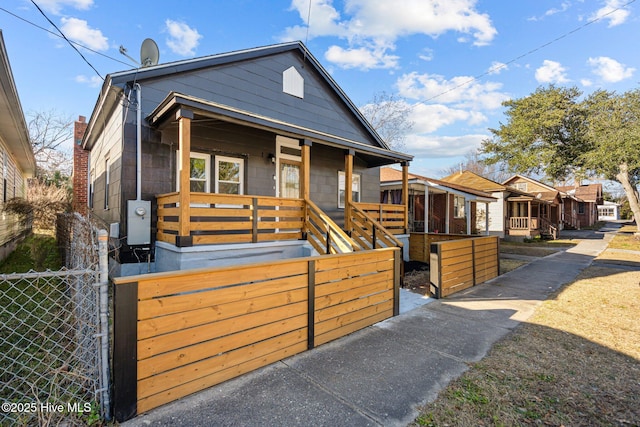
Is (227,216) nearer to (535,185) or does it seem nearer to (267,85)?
(267,85)

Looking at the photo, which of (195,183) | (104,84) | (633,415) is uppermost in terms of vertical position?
(104,84)

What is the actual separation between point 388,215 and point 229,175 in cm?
514

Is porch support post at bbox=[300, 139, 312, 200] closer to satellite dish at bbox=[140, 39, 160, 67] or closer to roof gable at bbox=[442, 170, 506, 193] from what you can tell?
satellite dish at bbox=[140, 39, 160, 67]

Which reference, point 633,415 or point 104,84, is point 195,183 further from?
point 633,415

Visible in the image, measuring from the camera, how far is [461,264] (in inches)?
278

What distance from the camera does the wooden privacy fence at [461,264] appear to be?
6344 mm

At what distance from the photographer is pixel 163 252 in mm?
6113

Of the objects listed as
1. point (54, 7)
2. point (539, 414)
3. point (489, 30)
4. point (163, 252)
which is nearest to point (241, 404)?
point (539, 414)

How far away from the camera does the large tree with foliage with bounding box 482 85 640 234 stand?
17156 millimetres

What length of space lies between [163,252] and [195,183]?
74.6 inches

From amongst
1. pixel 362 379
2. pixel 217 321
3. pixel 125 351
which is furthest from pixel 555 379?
pixel 125 351

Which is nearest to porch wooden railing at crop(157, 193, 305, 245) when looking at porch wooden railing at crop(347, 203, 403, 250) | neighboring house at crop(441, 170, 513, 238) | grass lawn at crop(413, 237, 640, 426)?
porch wooden railing at crop(347, 203, 403, 250)

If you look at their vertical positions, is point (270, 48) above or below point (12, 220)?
above

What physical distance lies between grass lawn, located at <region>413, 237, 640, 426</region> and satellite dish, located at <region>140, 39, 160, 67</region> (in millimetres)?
8706
